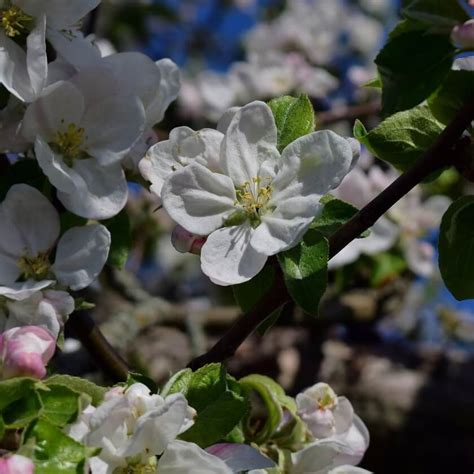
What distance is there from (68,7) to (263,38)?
2.27 metres

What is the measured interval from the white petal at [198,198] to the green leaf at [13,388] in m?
0.21

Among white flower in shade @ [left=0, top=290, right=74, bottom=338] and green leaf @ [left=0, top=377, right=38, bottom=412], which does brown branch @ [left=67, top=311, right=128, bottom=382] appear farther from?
green leaf @ [left=0, top=377, right=38, bottom=412]

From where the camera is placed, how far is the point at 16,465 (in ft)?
2.18

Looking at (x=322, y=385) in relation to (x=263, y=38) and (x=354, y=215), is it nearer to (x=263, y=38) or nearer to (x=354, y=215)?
A: (x=354, y=215)

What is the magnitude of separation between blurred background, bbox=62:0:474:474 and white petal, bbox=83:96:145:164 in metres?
0.62

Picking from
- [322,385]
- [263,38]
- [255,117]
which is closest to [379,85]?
[255,117]

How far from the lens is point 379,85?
100 centimetres

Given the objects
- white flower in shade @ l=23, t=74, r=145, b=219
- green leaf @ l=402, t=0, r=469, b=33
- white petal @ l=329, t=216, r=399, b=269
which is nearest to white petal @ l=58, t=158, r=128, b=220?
white flower in shade @ l=23, t=74, r=145, b=219

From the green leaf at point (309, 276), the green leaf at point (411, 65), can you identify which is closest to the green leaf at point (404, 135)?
the green leaf at point (411, 65)

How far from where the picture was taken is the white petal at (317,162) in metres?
0.85

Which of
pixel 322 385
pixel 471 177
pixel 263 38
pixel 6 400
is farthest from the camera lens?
pixel 263 38

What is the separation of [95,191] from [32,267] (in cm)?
9

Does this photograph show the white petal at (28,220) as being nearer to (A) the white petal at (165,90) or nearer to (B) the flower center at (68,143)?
(B) the flower center at (68,143)

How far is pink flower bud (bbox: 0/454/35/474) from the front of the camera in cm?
66
